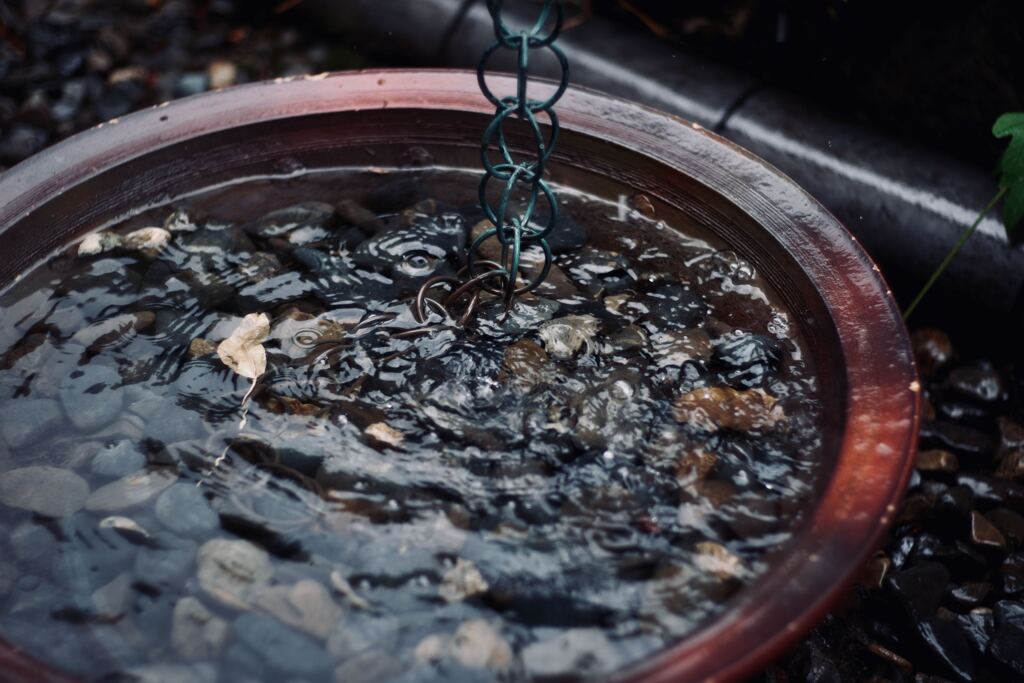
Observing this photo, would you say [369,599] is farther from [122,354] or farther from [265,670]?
[122,354]

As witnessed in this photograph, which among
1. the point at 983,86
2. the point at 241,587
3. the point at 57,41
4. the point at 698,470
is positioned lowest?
the point at 241,587

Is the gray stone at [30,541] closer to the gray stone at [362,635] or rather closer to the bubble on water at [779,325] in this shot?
the gray stone at [362,635]

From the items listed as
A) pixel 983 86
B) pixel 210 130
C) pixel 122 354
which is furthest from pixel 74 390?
pixel 983 86

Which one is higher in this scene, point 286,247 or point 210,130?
point 210,130

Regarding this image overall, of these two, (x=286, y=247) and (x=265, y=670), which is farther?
(x=286, y=247)

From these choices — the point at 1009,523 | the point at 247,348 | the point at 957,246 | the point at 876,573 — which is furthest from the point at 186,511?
the point at 957,246

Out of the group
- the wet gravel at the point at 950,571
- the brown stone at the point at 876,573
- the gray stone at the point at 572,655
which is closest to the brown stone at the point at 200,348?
the gray stone at the point at 572,655

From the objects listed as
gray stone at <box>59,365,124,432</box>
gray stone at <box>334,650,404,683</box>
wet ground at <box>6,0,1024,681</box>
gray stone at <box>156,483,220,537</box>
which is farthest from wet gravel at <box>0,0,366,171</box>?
gray stone at <box>334,650,404,683</box>

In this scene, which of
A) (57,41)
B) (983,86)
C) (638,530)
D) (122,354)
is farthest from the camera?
(57,41)
